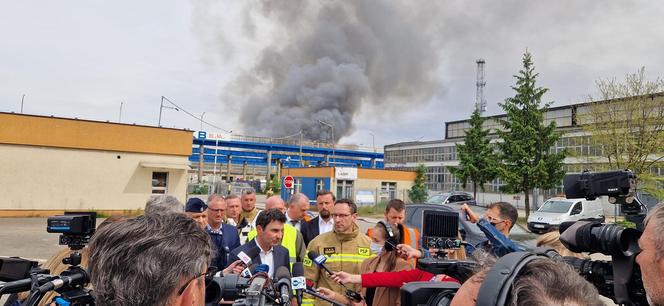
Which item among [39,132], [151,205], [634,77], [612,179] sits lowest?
[151,205]

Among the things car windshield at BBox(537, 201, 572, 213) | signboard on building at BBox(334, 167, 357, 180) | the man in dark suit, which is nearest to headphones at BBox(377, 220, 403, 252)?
the man in dark suit

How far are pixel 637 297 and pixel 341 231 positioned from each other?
3024mm

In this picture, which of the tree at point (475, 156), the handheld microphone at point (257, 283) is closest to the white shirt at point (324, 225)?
the handheld microphone at point (257, 283)

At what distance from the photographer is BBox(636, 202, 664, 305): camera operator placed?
1.48 meters

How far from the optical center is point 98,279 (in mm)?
1341

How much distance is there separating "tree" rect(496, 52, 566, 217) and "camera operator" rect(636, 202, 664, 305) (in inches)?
1001

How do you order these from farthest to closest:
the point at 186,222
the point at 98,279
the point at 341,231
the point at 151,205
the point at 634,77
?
the point at 634,77
the point at 341,231
the point at 151,205
the point at 186,222
the point at 98,279

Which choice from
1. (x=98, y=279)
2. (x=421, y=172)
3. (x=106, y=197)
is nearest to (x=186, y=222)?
(x=98, y=279)

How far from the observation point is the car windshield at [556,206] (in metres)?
19.5

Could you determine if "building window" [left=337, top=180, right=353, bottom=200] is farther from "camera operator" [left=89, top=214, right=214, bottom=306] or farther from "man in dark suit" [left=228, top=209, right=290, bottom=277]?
"camera operator" [left=89, top=214, right=214, bottom=306]

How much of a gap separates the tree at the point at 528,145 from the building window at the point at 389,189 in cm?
1173

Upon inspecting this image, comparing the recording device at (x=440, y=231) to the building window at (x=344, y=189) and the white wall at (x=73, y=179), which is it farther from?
the building window at (x=344, y=189)

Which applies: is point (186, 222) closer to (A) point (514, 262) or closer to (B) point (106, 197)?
(A) point (514, 262)

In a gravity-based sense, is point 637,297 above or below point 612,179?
below
